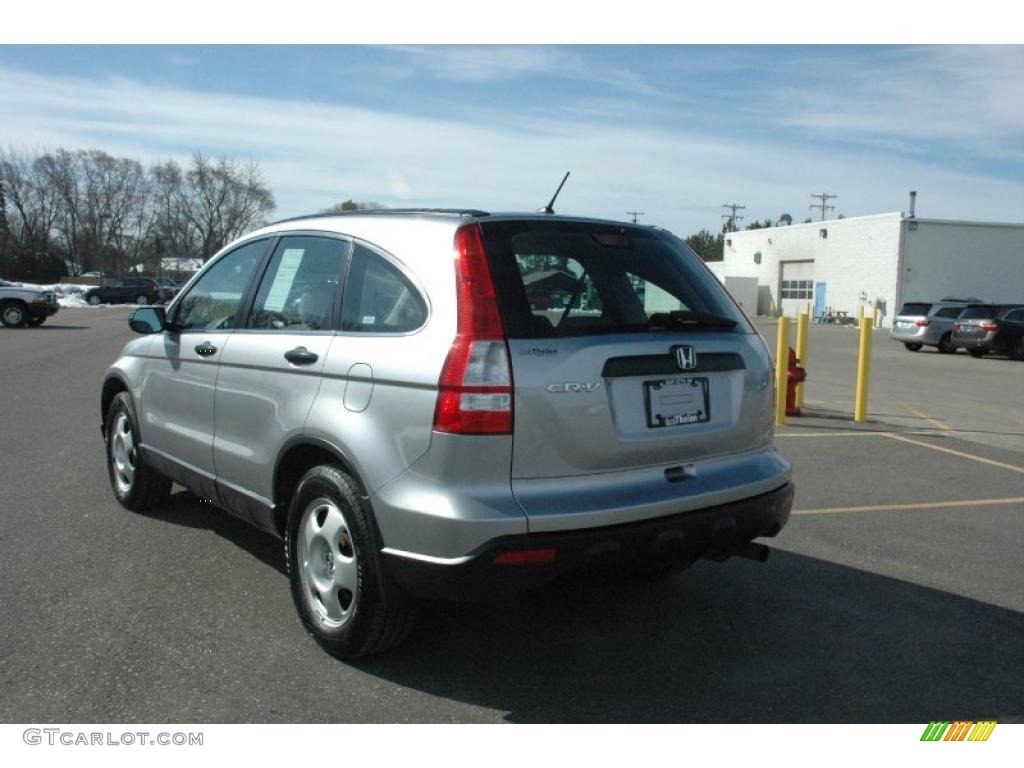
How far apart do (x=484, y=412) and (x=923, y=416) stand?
1000cm

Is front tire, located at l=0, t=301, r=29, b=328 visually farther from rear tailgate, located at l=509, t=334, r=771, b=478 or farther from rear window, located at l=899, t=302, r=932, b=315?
rear tailgate, located at l=509, t=334, r=771, b=478

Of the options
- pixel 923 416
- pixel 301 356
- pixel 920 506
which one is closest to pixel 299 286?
pixel 301 356

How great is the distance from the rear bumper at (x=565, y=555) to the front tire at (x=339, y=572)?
16 cm

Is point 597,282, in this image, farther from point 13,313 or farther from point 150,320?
point 13,313

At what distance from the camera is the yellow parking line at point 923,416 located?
424 inches

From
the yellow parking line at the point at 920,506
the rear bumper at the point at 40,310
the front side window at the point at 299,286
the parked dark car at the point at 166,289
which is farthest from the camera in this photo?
the parked dark car at the point at 166,289

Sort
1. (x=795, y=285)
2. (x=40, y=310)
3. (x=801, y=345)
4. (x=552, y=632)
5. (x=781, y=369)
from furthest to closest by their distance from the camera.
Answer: (x=795, y=285) < (x=40, y=310) < (x=801, y=345) < (x=781, y=369) < (x=552, y=632)

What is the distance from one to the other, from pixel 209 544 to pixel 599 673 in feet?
8.74

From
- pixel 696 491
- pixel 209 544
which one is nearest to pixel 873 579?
pixel 696 491

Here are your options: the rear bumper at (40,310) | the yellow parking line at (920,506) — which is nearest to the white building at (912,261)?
the rear bumper at (40,310)

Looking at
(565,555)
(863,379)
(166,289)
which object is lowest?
(166,289)

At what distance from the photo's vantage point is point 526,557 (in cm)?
320

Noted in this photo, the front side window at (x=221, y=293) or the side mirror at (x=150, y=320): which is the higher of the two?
the front side window at (x=221, y=293)

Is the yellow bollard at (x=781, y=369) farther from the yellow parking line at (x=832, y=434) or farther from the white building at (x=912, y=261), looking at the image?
the white building at (x=912, y=261)
